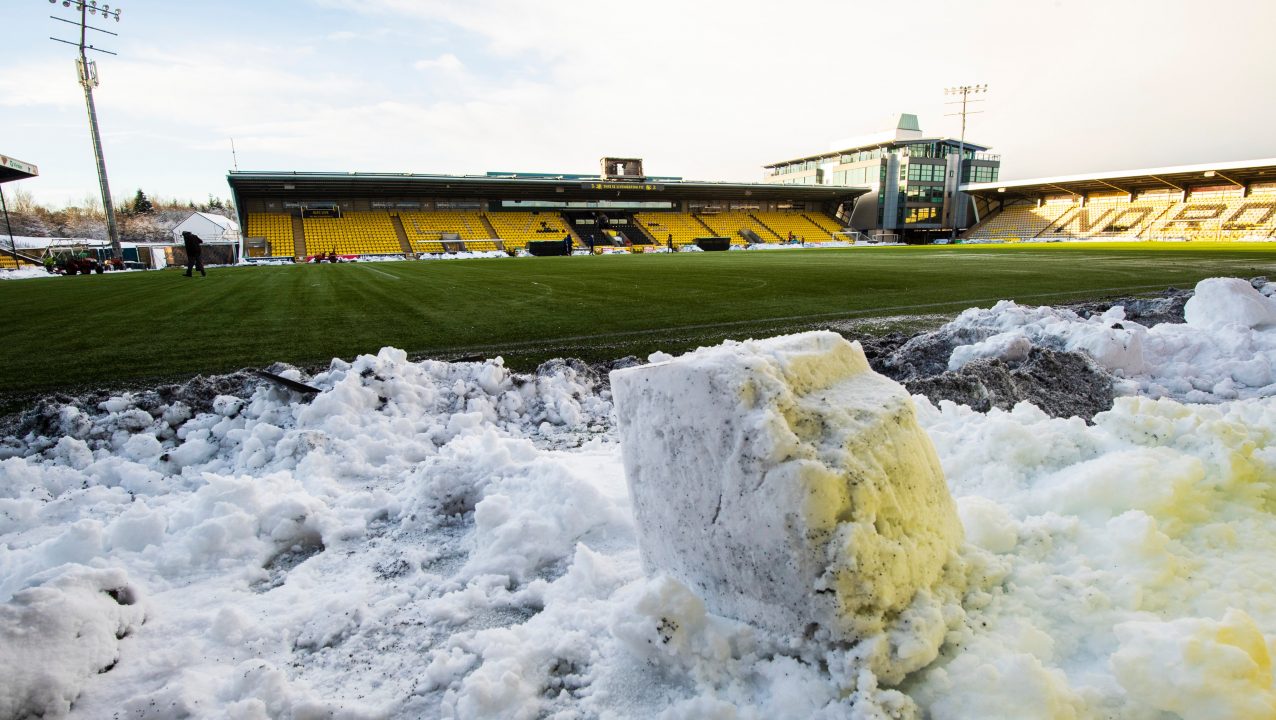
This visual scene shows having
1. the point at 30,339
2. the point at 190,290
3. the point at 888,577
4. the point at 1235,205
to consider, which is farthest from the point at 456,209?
the point at 1235,205

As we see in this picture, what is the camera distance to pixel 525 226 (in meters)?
42.7

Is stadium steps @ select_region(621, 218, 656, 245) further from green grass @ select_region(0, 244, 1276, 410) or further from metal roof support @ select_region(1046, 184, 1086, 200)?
green grass @ select_region(0, 244, 1276, 410)

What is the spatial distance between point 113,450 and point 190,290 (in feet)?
Result: 39.1

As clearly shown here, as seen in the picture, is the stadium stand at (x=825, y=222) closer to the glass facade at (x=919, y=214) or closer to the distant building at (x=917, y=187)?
the distant building at (x=917, y=187)

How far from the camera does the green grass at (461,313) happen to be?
5512 mm

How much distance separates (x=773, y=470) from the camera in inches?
52.6

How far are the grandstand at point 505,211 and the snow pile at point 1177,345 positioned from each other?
109 ft

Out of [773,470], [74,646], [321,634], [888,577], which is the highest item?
[773,470]

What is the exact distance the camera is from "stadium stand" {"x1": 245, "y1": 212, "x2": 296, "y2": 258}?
34469 millimetres

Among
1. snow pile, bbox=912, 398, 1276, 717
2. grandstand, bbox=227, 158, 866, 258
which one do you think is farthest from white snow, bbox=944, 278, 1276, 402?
grandstand, bbox=227, 158, 866, 258

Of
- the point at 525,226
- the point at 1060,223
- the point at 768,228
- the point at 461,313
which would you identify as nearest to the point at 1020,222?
the point at 1060,223

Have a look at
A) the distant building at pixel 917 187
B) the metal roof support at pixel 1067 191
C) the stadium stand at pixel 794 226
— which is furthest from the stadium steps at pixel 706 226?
the metal roof support at pixel 1067 191

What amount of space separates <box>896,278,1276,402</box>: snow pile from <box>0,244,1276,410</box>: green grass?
2.27 metres

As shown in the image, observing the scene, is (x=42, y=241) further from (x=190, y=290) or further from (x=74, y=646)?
(x=74, y=646)
